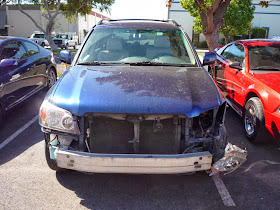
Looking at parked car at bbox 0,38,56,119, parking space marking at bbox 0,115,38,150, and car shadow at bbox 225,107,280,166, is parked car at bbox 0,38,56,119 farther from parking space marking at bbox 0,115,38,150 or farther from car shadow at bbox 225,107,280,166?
car shadow at bbox 225,107,280,166

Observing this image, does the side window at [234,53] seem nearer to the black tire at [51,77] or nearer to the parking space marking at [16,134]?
the parking space marking at [16,134]

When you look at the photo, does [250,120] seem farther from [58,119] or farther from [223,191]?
[58,119]

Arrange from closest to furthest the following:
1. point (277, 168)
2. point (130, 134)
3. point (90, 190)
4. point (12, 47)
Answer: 1. point (130, 134)
2. point (90, 190)
3. point (277, 168)
4. point (12, 47)

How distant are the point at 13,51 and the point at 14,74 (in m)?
0.71

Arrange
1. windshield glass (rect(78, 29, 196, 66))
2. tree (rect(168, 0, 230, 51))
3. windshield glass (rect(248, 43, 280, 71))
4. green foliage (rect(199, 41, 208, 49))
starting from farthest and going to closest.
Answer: green foliage (rect(199, 41, 208, 49)) → tree (rect(168, 0, 230, 51)) → windshield glass (rect(248, 43, 280, 71)) → windshield glass (rect(78, 29, 196, 66))

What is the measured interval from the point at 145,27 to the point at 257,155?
2.60 m

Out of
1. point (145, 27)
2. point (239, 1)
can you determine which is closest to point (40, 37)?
point (239, 1)

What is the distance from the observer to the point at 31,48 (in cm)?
650

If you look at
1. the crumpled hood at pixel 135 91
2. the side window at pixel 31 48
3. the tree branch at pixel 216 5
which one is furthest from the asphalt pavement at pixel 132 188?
the tree branch at pixel 216 5

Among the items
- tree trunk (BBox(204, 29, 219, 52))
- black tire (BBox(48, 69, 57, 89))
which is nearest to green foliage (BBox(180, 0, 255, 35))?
tree trunk (BBox(204, 29, 219, 52))

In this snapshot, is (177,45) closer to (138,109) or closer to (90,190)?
(138,109)

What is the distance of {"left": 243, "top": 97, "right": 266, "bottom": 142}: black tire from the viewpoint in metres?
4.30

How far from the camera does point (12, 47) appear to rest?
574 cm

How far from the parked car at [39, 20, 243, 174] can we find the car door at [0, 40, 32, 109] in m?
2.09
